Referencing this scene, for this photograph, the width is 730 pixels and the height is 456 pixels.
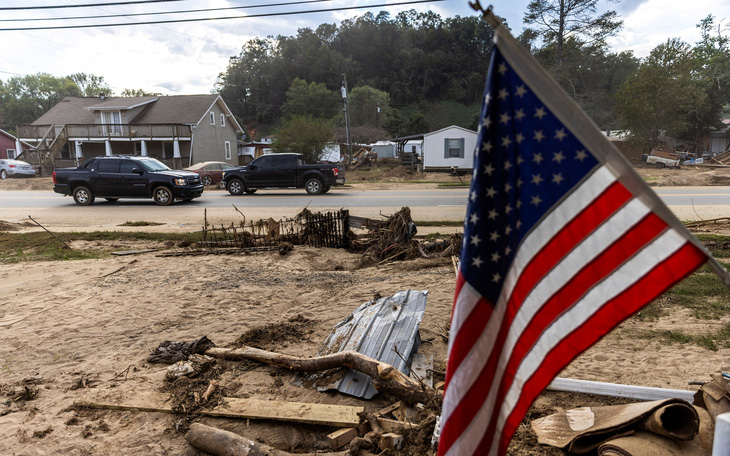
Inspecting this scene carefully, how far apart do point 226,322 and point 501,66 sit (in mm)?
5445

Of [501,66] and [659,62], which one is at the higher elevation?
[659,62]

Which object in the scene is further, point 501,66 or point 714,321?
point 714,321

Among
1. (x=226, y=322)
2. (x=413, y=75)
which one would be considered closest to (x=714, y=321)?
(x=226, y=322)

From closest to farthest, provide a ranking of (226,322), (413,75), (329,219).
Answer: (226,322), (329,219), (413,75)

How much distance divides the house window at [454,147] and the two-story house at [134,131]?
20.7 m

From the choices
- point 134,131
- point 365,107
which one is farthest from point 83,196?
point 365,107

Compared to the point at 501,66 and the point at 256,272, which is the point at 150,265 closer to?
the point at 256,272

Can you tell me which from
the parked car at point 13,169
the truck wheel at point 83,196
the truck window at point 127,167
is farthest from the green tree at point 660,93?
the parked car at point 13,169

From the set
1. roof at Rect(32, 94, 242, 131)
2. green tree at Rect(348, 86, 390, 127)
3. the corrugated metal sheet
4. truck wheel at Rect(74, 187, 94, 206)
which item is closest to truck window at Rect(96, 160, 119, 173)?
truck wheel at Rect(74, 187, 94, 206)

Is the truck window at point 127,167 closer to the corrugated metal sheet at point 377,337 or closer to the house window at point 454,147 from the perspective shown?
the corrugated metal sheet at point 377,337

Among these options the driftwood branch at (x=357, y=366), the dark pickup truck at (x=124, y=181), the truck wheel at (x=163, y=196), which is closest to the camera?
the driftwood branch at (x=357, y=366)

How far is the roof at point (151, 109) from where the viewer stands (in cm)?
3933

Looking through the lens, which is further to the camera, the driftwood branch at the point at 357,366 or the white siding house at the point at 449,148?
the white siding house at the point at 449,148

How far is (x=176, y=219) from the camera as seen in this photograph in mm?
14758
